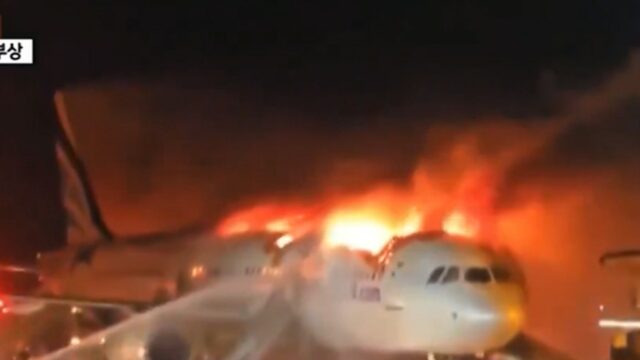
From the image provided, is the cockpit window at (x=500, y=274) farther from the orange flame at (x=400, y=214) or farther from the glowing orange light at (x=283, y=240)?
the glowing orange light at (x=283, y=240)

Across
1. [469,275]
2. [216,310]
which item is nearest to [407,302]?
[469,275]

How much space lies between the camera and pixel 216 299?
19906 millimetres

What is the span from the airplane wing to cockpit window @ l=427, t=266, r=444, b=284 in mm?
2849

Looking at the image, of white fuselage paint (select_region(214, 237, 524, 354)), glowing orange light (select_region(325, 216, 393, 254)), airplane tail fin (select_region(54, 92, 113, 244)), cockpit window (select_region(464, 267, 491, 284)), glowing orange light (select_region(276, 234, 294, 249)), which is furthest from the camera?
airplane tail fin (select_region(54, 92, 113, 244))

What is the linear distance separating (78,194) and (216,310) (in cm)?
846

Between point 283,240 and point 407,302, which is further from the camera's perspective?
point 283,240

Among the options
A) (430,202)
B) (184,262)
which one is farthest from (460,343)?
(184,262)

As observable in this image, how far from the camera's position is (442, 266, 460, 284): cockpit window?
16391 millimetres

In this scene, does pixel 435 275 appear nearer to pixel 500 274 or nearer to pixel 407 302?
pixel 407 302

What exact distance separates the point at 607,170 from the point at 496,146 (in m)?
1.90

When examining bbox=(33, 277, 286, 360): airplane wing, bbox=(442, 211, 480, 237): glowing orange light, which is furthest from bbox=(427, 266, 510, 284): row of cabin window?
bbox=(442, 211, 480, 237): glowing orange light

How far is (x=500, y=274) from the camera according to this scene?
16562 millimetres

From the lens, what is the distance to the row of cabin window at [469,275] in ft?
53.8

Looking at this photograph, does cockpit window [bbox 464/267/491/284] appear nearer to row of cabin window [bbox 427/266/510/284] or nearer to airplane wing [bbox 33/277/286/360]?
row of cabin window [bbox 427/266/510/284]
